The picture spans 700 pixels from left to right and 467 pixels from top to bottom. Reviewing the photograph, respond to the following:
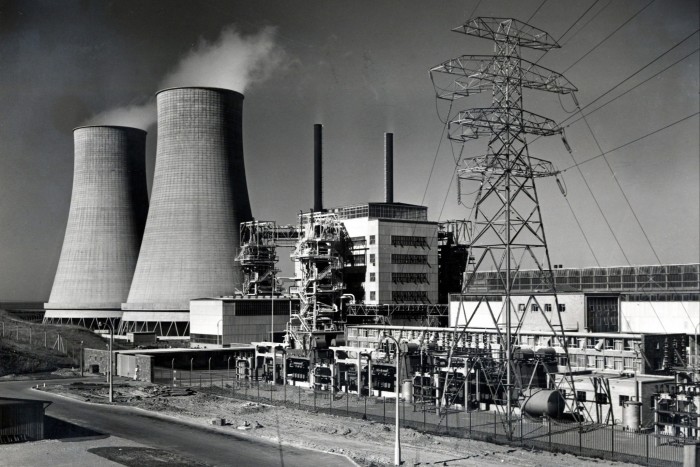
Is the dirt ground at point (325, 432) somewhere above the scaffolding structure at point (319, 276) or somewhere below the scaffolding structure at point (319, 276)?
below

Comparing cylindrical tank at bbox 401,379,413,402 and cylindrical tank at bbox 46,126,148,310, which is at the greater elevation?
cylindrical tank at bbox 46,126,148,310

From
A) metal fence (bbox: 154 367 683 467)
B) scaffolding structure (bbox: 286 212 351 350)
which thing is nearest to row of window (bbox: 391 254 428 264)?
scaffolding structure (bbox: 286 212 351 350)

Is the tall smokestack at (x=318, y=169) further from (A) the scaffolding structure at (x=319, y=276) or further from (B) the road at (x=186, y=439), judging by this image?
(B) the road at (x=186, y=439)

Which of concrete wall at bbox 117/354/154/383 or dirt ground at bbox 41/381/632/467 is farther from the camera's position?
concrete wall at bbox 117/354/154/383

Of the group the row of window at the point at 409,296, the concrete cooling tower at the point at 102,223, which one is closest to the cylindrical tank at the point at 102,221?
the concrete cooling tower at the point at 102,223

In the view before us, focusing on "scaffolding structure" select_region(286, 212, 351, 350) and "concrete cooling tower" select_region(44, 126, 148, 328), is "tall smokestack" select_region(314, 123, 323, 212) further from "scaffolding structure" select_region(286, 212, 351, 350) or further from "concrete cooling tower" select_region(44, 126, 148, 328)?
"concrete cooling tower" select_region(44, 126, 148, 328)

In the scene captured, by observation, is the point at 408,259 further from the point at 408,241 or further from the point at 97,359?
the point at 97,359
